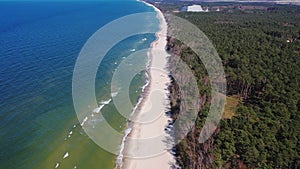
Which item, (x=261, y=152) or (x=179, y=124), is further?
(x=179, y=124)

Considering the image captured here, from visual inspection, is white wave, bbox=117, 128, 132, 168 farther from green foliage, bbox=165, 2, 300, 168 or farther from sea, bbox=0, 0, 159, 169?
green foliage, bbox=165, 2, 300, 168

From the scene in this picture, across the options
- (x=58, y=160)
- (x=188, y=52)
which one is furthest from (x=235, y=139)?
(x=188, y=52)

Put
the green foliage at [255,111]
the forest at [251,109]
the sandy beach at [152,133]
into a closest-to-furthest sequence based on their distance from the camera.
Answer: the green foliage at [255,111], the forest at [251,109], the sandy beach at [152,133]

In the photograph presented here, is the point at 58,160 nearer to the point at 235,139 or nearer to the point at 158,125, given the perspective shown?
the point at 158,125

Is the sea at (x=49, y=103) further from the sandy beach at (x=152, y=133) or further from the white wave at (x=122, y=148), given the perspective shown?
the sandy beach at (x=152, y=133)

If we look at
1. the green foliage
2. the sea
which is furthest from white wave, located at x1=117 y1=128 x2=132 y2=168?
the green foliage

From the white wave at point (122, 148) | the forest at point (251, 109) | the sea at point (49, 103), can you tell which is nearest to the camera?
the forest at point (251, 109)

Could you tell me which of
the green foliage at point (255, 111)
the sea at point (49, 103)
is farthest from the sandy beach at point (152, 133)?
the green foliage at point (255, 111)

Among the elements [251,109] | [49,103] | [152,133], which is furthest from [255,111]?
[49,103]
